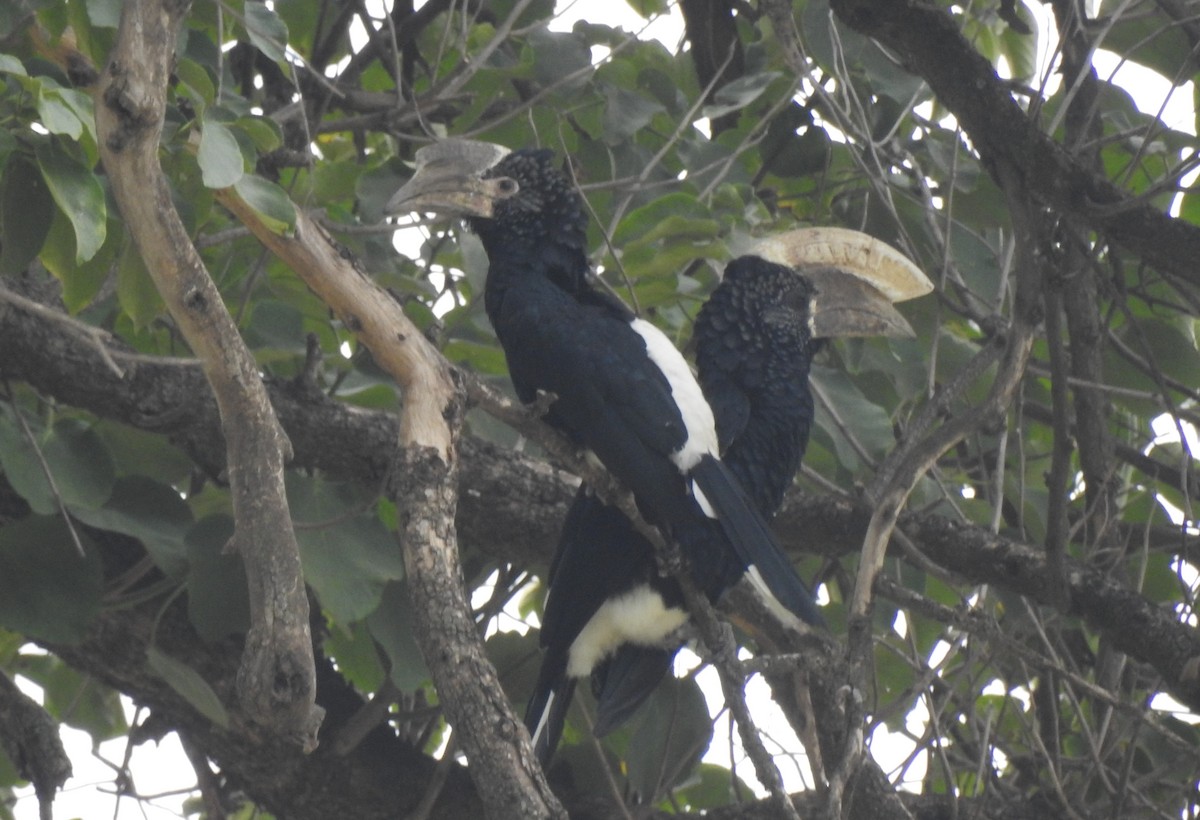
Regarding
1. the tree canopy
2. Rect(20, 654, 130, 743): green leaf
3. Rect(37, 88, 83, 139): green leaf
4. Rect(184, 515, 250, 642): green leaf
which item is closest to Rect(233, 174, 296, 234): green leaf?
the tree canopy

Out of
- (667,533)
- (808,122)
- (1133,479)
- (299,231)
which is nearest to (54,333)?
(299,231)

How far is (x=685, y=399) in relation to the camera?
A: 2182mm

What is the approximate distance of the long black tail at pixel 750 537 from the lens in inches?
79.4

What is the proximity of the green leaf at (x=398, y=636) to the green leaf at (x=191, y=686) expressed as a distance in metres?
0.25

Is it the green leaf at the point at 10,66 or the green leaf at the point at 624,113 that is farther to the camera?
the green leaf at the point at 624,113

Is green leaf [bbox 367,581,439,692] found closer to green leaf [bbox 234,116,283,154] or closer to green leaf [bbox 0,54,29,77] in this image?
green leaf [bbox 234,116,283,154]

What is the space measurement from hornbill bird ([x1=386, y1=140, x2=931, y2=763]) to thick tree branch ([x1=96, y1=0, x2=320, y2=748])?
76 centimetres

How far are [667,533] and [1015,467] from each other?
880 mm

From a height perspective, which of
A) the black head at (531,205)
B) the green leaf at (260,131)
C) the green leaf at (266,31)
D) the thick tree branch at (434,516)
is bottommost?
the thick tree branch at (434,516)

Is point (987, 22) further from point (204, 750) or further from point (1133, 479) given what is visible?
point (204, 750)

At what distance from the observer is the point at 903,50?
1925mm

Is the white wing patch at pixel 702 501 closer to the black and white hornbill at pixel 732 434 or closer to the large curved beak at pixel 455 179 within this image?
the black and white hornbill at pixel 732 434

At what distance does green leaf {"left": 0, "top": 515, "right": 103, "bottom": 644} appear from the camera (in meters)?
1.98

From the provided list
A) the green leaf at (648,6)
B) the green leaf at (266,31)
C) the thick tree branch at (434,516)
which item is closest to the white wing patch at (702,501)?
the thick tree branch at (434,516)
